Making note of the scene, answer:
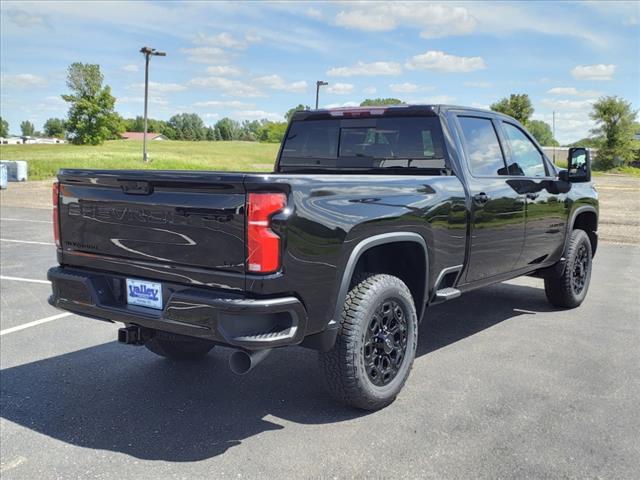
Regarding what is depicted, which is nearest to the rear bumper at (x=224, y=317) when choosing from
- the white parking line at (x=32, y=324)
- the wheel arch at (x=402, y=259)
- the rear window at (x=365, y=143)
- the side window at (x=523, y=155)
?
the wheel arch at (x=402, y=259)

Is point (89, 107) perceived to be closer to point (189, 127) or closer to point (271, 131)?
point (189, 127)

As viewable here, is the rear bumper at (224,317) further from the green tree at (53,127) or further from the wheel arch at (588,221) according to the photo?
the green tree at (53,127)

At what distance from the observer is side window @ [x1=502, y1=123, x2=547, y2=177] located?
17.3 feet

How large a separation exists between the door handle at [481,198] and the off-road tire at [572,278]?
1925mm

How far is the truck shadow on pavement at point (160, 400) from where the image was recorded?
341cm

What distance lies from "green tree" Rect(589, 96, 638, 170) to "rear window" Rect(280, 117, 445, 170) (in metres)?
65.0

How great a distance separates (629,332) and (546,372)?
1.55 metres

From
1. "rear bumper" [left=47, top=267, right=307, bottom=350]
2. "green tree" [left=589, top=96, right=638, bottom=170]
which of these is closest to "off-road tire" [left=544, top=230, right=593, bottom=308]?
"rear bumper" [left=47, top=267, right=307, bottom=350]

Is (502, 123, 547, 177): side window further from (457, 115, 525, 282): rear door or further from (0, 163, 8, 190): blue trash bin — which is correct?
(0, 163, 8, 190): blue trash bin

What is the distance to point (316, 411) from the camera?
3.76m

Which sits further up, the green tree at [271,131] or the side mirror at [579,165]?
the green tree at [271,131]

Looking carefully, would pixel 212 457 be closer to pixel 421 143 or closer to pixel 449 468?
pixel 449 468

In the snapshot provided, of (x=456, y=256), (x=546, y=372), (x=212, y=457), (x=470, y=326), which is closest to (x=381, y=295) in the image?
(x=456, y=256)

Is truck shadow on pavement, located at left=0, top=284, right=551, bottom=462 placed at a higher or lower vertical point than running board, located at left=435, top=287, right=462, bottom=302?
lower
